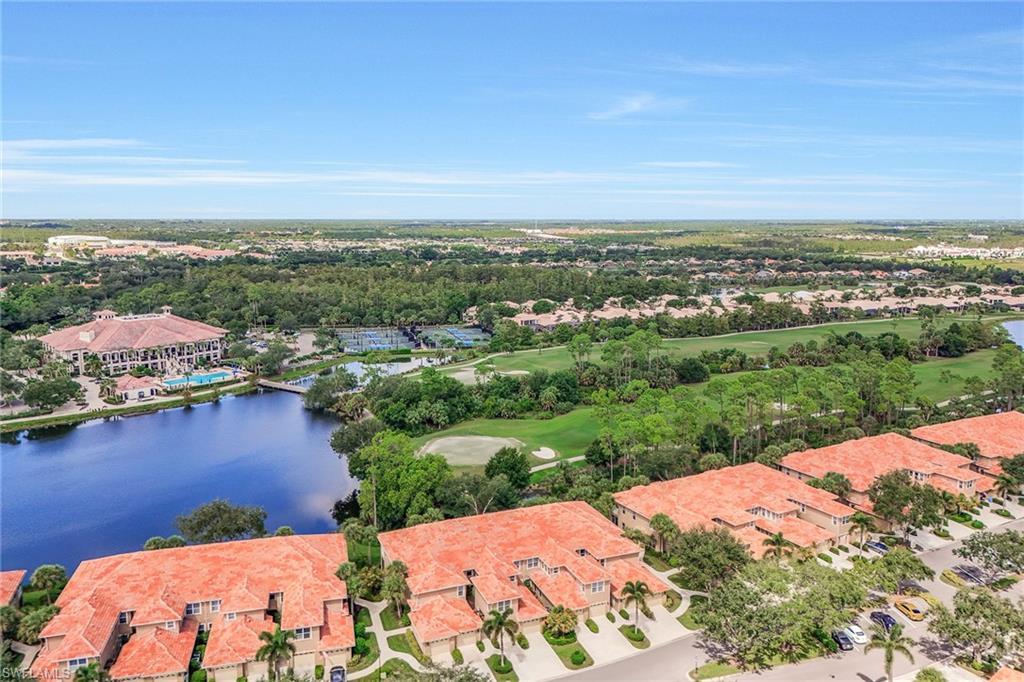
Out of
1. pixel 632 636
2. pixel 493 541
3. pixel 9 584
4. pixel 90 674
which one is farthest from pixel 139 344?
pixel 632 636

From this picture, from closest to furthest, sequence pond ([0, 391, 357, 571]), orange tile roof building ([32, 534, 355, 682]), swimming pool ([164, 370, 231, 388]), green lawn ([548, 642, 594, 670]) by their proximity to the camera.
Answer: orange tile roof building ([32, 534, 355, 682])
green lawn ([548, 642, 594, 670])
pond ([0, 391, 357, 571])
swimming pool ([164, 370, 231, 388])

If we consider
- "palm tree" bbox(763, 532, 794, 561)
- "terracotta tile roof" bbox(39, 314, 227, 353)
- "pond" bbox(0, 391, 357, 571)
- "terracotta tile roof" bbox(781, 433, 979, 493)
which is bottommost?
"pond" bbox(0, 391, 357, 571)

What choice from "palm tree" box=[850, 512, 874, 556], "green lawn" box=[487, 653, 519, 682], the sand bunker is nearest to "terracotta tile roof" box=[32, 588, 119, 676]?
"green lawn" box=[487, 653, 519, 682]

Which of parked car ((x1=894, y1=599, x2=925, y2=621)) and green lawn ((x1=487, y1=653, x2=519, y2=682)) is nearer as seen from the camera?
green lawn ((x1=487, y1=653, x2=519, y2=682))

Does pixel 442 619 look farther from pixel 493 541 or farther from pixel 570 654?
pixel 493 541

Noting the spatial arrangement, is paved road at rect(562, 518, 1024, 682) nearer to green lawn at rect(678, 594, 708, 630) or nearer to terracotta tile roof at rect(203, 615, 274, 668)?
green lawn at rect(678, 594, 708, 630)

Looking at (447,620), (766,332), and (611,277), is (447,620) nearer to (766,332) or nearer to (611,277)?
(766,332)

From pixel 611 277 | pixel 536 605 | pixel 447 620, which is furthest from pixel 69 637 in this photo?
pixel 611 277
